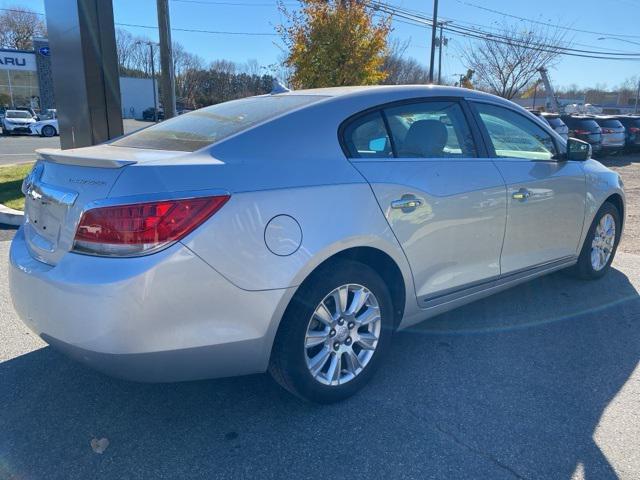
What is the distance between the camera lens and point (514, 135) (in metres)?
3.87

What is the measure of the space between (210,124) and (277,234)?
3.26 ft

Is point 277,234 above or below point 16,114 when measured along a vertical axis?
below

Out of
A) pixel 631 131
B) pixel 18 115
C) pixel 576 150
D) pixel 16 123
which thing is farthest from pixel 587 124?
pixel 18 115

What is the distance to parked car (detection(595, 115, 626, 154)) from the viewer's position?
18.8 m

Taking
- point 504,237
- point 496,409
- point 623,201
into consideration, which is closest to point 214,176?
point 496,409

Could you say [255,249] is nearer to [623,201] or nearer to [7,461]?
[7,461]

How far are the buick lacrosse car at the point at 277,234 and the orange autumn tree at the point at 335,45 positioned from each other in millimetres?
7537

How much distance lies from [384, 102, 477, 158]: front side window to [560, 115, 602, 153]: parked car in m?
16.6

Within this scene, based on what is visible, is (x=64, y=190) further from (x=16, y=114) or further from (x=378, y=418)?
(x=16, y=114)

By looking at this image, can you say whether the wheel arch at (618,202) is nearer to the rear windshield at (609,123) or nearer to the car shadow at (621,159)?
the car shadow at (621,159)

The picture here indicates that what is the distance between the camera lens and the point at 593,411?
2791 millimetres

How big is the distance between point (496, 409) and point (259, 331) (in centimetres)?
138

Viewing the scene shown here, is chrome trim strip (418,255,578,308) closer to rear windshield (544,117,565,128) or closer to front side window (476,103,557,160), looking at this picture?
front side window (476,103,557,160)

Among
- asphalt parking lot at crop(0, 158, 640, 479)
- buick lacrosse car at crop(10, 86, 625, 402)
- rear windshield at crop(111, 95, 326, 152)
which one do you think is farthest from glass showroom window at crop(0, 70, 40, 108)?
buick lacrosse car at crop(10, 86, 625, 402)
